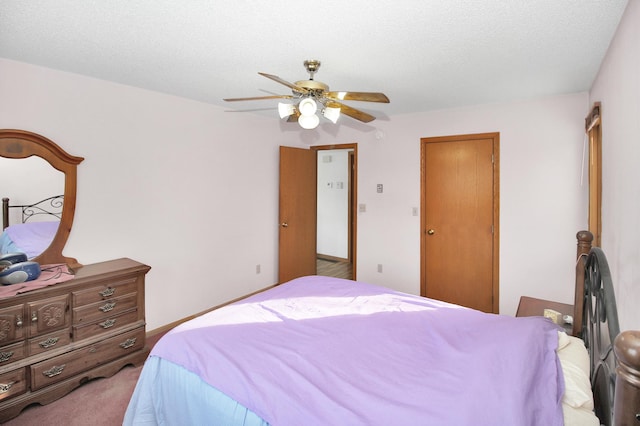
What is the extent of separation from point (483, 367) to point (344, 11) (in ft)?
6.09

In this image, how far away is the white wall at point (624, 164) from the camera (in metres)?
1.45

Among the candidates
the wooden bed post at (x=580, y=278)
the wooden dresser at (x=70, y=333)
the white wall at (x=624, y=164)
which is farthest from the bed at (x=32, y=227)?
the white wall at (x=624, y=164)

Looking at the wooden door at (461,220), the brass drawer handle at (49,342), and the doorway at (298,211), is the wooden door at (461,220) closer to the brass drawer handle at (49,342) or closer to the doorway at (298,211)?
the doorway at (298,211)

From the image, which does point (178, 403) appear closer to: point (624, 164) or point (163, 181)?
point (163, 181)

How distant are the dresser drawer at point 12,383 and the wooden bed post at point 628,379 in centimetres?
305

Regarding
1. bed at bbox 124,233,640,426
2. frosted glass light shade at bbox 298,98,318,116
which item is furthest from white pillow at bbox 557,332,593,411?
frosted glass light shade at bbox 298,98,318,116

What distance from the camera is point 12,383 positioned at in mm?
2148

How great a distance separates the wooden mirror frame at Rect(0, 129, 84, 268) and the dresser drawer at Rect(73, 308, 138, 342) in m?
0.58

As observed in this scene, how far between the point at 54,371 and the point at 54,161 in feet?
5.25

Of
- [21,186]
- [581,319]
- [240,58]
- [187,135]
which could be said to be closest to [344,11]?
[240,58]

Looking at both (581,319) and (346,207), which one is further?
(346,207)

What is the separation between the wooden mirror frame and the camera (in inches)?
97.6

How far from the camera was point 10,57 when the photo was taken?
2.44 m

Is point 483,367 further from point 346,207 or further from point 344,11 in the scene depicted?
point 346,207
